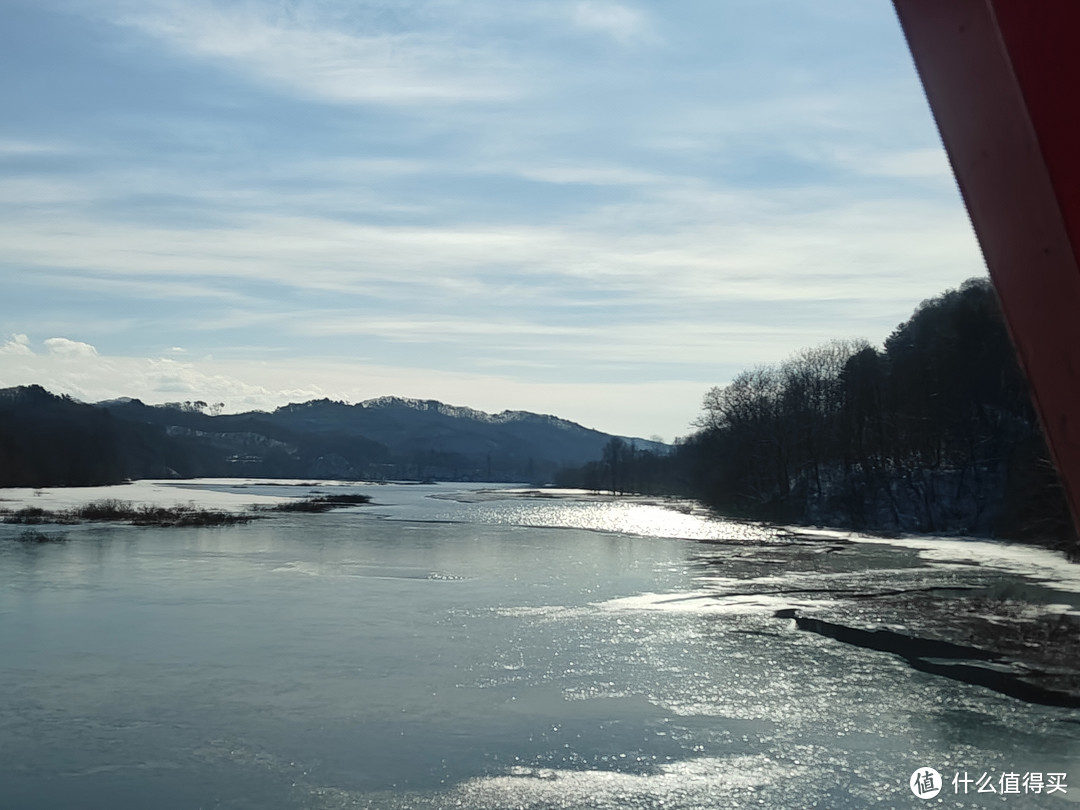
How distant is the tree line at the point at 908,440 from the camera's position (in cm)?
5841

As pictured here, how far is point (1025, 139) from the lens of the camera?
3.66 ft

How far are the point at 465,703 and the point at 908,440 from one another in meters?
59.8

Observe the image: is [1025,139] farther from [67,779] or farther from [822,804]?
[67,779]

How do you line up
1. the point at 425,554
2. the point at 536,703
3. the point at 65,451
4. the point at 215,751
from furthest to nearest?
the point at 65,451
the point at 425,554
the point at 536,703
the point at 215,751

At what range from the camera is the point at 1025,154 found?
1118mm

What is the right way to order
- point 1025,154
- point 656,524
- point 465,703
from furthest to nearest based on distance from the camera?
point 656,524
point 465,703
point 1025,154

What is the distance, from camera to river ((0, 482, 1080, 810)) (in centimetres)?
1152

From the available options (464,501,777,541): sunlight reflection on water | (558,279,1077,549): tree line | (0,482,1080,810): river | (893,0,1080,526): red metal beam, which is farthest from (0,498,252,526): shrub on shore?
(893,0,1080,526): red metal beam

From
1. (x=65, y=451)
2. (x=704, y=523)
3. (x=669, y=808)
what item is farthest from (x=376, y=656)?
(x=65, y=451)

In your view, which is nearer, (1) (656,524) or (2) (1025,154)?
(2) (1025,154)

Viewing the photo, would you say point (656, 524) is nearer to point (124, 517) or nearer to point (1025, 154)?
point (124, 517)

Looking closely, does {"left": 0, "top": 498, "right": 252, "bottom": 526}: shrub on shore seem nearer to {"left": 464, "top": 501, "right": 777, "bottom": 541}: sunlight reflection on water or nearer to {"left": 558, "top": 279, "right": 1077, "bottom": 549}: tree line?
{"left": 464, "top": 501, "right": 777, "bottom": 541}: sunlight reflection on water

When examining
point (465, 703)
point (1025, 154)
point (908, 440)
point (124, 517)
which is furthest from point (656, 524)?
point (1025, 154)

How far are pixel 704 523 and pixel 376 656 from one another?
51232mm
